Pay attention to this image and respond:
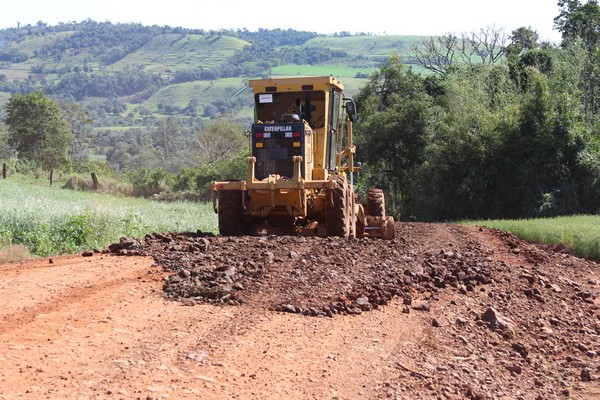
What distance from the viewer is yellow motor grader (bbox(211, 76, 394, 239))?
49.4ft

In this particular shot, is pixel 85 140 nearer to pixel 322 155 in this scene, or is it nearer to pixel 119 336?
pixel 322 155

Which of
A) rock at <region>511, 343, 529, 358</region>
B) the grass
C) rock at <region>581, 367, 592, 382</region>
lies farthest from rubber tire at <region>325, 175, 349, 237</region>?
rock at <region>581, 367, 592, 382</region>

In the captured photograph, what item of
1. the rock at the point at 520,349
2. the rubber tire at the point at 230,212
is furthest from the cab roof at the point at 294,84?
the rock at the point at 520,349

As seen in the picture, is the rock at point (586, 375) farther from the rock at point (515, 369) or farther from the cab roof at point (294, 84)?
the cab roof at point (294, 84)

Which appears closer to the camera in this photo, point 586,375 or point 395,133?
point 586,375

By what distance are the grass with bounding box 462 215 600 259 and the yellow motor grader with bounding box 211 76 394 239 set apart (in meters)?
5.39

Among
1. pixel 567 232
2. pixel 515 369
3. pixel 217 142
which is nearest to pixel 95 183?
pixel 217 142

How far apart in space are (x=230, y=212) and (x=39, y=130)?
4599cm

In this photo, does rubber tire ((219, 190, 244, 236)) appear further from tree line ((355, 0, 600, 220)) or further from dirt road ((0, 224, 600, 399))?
tree line ((355, 0, 600, 220))

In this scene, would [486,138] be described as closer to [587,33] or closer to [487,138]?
[487,138]

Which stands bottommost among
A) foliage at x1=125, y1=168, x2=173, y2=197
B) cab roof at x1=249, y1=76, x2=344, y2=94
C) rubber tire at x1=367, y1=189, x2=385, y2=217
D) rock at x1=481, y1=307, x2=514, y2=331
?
foliage at x1=125, y1=168, x2=173, y2=197

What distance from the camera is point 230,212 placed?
15680 mm

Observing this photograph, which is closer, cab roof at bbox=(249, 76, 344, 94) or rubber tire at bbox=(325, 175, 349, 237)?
rubber tire at bbox=(325, 175, 349, 237)

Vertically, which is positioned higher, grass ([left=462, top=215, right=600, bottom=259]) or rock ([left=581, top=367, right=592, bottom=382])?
rock ([left=581, top=367, right=592, bottom=382])
